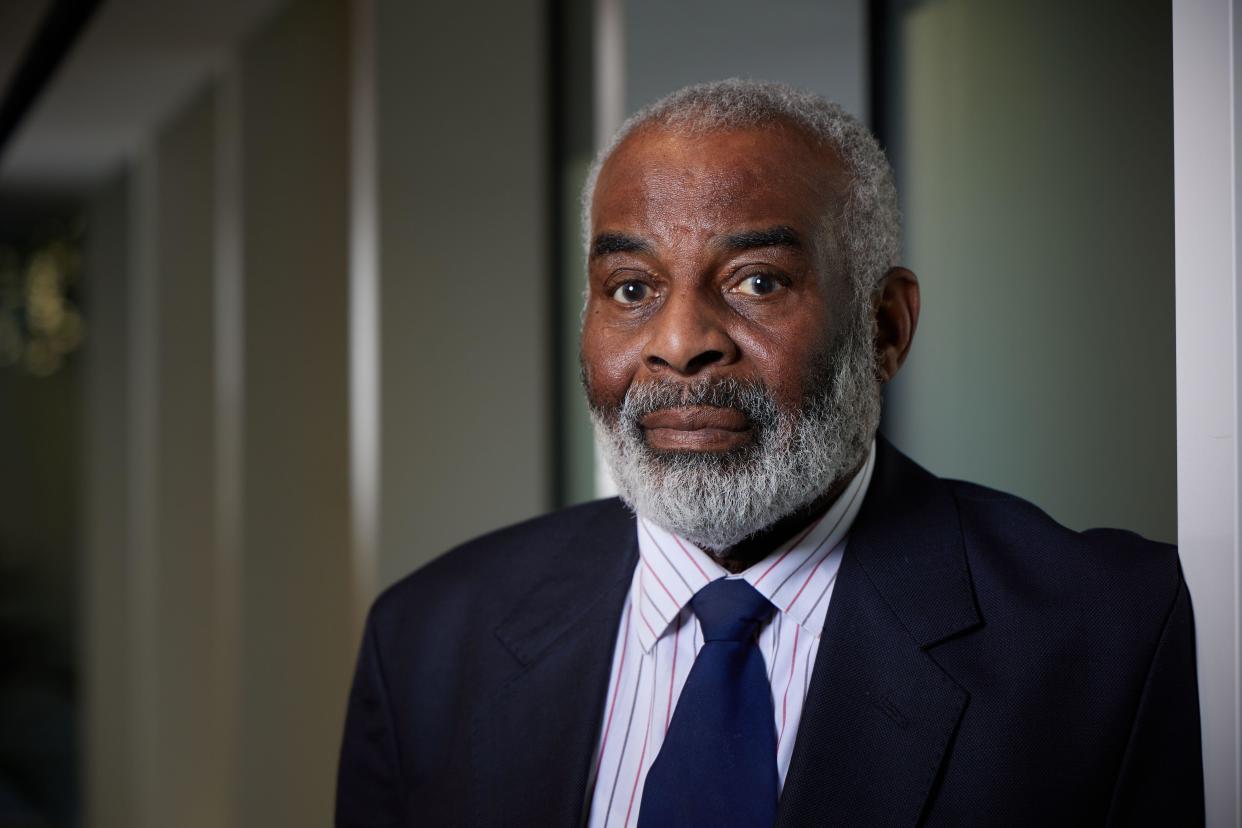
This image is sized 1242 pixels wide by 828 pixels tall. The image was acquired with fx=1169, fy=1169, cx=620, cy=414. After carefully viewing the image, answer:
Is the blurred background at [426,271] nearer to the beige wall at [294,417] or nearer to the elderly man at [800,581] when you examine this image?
the beige wall at [294,417]

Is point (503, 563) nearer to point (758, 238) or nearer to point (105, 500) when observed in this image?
point (758, 238)

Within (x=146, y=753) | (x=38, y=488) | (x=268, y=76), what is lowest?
(x=146, y=753)

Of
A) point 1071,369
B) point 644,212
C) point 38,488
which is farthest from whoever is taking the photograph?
point 38,488

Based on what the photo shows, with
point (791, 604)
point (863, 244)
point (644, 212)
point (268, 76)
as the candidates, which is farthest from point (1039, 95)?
point (268, 76)

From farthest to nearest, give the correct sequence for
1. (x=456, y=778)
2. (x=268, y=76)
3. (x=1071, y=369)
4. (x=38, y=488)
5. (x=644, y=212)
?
1. (x=38, y=488)
2. (x=268, y=76)
3. (x=1071, y=369)
4. (x=456, y=778)
5. (x=644, y=212)

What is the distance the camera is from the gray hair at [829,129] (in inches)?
45.9

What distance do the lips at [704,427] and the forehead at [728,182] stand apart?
174mm

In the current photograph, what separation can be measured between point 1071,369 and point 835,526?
44cm

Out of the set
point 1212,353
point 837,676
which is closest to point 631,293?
point 837,676

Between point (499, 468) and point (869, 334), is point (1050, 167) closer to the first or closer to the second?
point (869, 334)

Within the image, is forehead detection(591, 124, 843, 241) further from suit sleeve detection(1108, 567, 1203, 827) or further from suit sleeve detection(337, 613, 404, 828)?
suit sleeve detection(337, 613, 404, 828)

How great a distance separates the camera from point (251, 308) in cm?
318

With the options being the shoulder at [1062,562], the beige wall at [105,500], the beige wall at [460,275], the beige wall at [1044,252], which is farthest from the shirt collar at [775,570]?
the beige wall at [105,500]

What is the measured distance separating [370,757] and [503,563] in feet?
1.00
